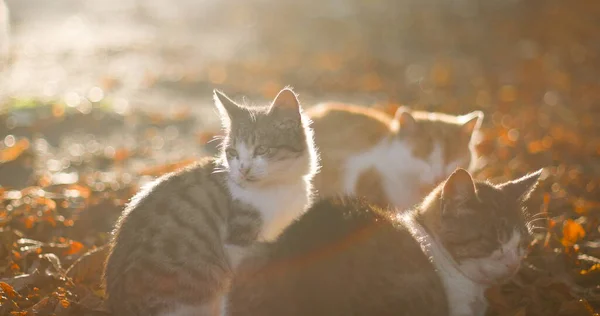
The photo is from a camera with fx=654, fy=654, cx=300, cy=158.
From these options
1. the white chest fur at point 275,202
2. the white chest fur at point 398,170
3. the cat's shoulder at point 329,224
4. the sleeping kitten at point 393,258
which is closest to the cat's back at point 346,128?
the white chest fur at point 398,170

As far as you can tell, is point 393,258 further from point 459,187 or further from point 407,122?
point 407,122

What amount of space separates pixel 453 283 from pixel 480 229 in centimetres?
34

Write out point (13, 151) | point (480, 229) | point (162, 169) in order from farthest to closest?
point (13, 151) → point (162, 169) → point (480, 229)

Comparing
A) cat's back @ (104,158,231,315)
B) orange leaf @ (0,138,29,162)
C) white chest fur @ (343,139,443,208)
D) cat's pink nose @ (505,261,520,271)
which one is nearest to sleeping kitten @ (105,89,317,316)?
cat's back @ (104,158,231,315)

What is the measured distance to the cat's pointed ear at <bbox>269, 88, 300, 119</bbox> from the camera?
187 inches

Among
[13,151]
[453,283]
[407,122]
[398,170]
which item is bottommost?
[453,283]

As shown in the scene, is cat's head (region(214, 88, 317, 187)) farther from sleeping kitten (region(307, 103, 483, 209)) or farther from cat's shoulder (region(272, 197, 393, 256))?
sleeping kitten (region(307, 103, 483, 209))

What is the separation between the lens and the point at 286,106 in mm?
4801

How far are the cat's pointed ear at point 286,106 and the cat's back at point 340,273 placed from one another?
135 cm

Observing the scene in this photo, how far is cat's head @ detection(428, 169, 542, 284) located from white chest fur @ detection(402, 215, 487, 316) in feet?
0.13

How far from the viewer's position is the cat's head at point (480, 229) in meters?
3.59

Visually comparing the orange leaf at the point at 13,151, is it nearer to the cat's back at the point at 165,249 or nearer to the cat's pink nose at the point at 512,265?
the cat's back at the point at 165,249

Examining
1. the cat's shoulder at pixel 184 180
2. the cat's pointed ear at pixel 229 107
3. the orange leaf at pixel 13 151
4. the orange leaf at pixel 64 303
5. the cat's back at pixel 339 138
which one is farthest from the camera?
the orange leaf at pixel 13 151

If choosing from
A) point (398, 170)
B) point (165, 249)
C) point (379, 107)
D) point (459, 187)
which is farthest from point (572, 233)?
point (379, 107)
